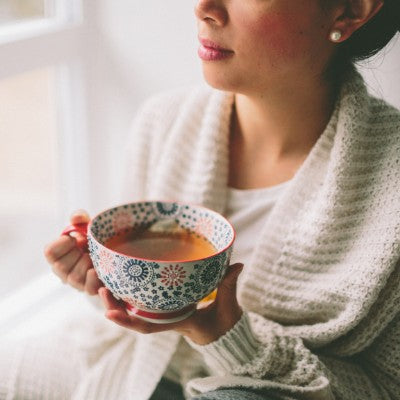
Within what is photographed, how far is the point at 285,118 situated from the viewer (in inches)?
37.3

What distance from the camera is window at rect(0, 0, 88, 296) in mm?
1175

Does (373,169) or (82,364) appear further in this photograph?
(82,364)

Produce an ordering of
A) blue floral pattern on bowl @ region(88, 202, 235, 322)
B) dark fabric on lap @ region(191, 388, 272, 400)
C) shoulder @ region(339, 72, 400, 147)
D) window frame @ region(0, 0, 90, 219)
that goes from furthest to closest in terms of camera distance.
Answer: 1. window frame @ region(0, 0, 90, 219)
2. shoulder @ region(339, 72, 400, 147)
3. dark fabric on lap @ region(191, 388, 272, 400)
4. blue floral pattern on bowl @ region(88, 202, 235, 322)

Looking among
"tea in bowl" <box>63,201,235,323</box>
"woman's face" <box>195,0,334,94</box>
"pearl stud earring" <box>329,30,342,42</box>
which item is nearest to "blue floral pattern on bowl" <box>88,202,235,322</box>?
"tea in bowl" <box>63,201,235,323</box>

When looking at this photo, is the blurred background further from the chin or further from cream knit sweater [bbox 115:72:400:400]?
the chin

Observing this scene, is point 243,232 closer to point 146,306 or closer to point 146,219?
point 146,219

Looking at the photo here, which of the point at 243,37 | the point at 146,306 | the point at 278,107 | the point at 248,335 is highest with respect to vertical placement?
the point at 243,37

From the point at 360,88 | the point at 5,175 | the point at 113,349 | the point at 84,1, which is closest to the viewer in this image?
the point at 360,88

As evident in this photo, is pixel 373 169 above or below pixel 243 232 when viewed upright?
above

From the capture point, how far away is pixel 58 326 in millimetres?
1066

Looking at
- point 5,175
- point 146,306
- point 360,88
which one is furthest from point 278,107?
point 5,175

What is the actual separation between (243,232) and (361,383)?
31cm

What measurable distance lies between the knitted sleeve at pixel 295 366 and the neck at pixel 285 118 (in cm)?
32

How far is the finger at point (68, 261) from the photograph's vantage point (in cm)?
82
